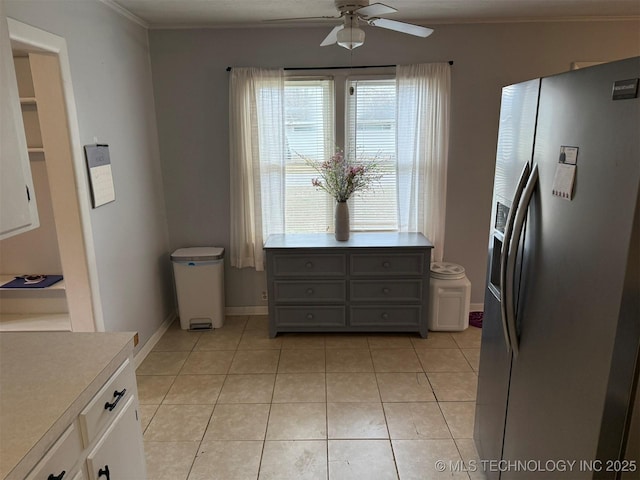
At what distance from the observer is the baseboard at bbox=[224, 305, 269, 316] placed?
4035 millimetres

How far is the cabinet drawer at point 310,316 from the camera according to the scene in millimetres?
Answer: 3510

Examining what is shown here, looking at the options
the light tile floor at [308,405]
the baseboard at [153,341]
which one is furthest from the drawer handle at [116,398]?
the baseboard at [153,341]

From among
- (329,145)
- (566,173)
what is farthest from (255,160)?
(566,173)

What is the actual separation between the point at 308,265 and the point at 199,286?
99 centimetres

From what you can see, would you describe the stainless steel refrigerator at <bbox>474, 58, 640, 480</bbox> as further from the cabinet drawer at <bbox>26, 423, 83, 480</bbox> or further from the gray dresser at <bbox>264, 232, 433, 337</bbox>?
the gray dresser at <bbox>264, 232, 433, 337</bbox>

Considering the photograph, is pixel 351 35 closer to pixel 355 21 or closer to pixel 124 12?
pixel 355 21

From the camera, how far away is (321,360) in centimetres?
322

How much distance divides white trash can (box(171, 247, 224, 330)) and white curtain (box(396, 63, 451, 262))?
65.1 inches

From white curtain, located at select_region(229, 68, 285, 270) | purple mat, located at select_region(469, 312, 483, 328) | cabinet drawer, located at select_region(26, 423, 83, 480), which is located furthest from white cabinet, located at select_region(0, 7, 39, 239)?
purple mat, located at select_region(469, 312, 483, 328)

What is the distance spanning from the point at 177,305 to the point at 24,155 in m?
2.52

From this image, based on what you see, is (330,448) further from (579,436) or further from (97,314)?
(97,314)

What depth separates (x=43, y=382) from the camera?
4.30 ft

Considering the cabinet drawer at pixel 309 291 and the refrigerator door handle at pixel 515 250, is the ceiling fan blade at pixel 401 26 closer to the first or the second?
the refrigerator door handle at pixel 515 250

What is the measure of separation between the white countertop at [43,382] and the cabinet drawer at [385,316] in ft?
7.06
